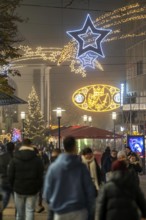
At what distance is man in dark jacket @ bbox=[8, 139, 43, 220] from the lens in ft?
31.0

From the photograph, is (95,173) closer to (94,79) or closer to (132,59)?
(132,59)

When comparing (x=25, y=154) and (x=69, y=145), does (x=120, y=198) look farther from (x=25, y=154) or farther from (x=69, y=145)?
(x=25, y=154)

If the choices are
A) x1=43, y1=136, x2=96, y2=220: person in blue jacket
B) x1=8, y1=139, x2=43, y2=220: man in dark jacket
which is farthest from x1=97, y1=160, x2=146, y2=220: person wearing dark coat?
x1=8, y1=139, x2=43, y2=220: man in dark jacket

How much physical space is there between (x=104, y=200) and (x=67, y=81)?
110m

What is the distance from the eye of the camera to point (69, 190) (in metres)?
7.00

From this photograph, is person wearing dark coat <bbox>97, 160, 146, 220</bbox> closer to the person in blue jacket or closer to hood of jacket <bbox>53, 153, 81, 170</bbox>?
the person in blue jacket

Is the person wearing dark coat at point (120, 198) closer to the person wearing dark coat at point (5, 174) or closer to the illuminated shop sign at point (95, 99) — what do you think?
the person wearing dark coat at point (5, 174)

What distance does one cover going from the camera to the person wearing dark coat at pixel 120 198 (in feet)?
21.3

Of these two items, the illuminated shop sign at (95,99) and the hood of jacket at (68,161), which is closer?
→ the hood of jacket at (68,161)

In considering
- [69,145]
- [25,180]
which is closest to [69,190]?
[69,145]

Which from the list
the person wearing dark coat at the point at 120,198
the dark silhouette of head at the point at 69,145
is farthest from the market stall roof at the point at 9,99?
the person wearing dark coat at the point at 120,198

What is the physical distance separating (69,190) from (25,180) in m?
2.69

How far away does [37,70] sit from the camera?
11050 cm

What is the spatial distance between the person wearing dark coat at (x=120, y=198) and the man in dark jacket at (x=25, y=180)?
3.01 meters
